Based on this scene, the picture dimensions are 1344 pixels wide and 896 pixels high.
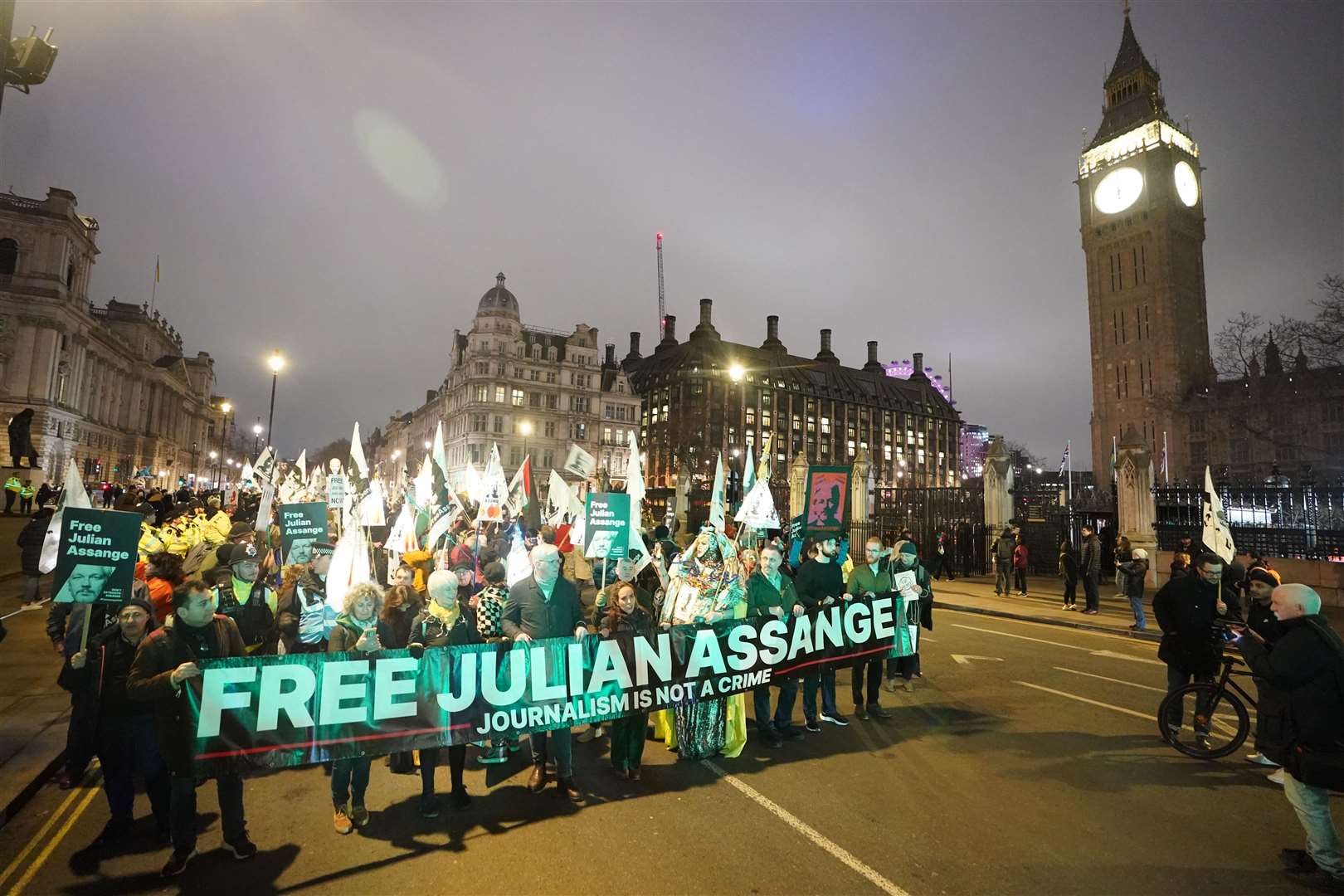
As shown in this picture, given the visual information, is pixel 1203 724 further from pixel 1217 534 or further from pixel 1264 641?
pixel 1217 534

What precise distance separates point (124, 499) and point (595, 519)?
11.6 m

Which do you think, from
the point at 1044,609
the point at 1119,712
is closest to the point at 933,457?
the point at 1044,609

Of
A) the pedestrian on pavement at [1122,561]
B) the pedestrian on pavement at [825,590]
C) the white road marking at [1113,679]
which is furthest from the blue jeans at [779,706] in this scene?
the pedestrian on pavement at [1122,561]

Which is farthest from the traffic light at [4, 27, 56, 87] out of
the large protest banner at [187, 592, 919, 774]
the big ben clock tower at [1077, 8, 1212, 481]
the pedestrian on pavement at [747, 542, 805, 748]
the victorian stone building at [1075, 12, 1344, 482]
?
the big ben clock tower at [1077, 8, 1212, 481]

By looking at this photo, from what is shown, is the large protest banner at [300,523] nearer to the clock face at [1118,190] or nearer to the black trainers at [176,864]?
the black trainers at [176,864]

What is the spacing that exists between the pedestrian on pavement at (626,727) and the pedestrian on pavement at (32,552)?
11347 mm

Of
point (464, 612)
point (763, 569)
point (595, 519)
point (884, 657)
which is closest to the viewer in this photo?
point (464, 612)

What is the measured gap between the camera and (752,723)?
7711 millimetres

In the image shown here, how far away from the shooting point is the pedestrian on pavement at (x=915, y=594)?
28.8 feet

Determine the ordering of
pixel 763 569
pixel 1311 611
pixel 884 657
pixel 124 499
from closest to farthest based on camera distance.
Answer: pixel 1311 611, pixel 763 569, pixel 884 657, pixel 124 499

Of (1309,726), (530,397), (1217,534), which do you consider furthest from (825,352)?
(1309,726)

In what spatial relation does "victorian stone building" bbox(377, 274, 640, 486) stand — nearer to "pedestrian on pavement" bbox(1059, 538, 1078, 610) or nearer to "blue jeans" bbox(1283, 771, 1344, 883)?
"pedestrian on pavement" bbox(1059, 538, 1078, 610)

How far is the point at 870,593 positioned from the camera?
26.7 feet

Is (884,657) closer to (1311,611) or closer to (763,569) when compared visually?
(763,569)
